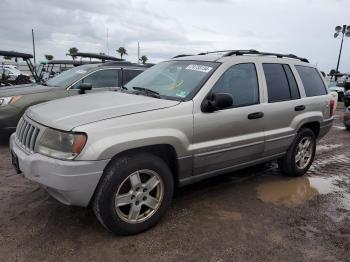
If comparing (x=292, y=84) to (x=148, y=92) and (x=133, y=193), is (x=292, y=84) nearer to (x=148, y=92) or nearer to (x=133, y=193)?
(x=148, y=92)

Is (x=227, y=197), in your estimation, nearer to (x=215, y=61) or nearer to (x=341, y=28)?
(x=215, y=61)

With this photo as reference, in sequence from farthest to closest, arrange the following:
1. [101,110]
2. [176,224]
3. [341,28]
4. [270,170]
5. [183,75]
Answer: [341,28]
[270,170]
[183,75]
[176,224]
[101,110]

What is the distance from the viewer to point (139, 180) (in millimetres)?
3375

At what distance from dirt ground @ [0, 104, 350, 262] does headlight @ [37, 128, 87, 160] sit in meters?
0.87

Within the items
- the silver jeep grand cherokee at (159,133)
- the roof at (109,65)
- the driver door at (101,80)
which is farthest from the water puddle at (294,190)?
the roof at (109,65)

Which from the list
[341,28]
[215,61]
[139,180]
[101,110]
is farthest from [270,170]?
[341,28]

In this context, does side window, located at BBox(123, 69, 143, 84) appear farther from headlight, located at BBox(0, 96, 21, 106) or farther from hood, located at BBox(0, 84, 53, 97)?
headlight, located at BBox(0, 96, 21, 106)

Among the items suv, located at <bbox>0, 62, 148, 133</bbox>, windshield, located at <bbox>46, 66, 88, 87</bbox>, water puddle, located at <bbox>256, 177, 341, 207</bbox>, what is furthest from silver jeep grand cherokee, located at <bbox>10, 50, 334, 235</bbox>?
windshield, located at <bbox>46, 66, 88, 87</bbox>

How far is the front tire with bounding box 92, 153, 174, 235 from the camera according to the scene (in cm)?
317

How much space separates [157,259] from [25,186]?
2.42m

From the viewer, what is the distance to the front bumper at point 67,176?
298cm

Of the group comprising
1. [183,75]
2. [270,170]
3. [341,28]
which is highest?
[341,28]

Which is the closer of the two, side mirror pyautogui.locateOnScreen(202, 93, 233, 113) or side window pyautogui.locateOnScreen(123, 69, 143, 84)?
side mirror pyautogui.locateOnScreen(202, 93, 233, 113)

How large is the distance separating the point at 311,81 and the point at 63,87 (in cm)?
475
